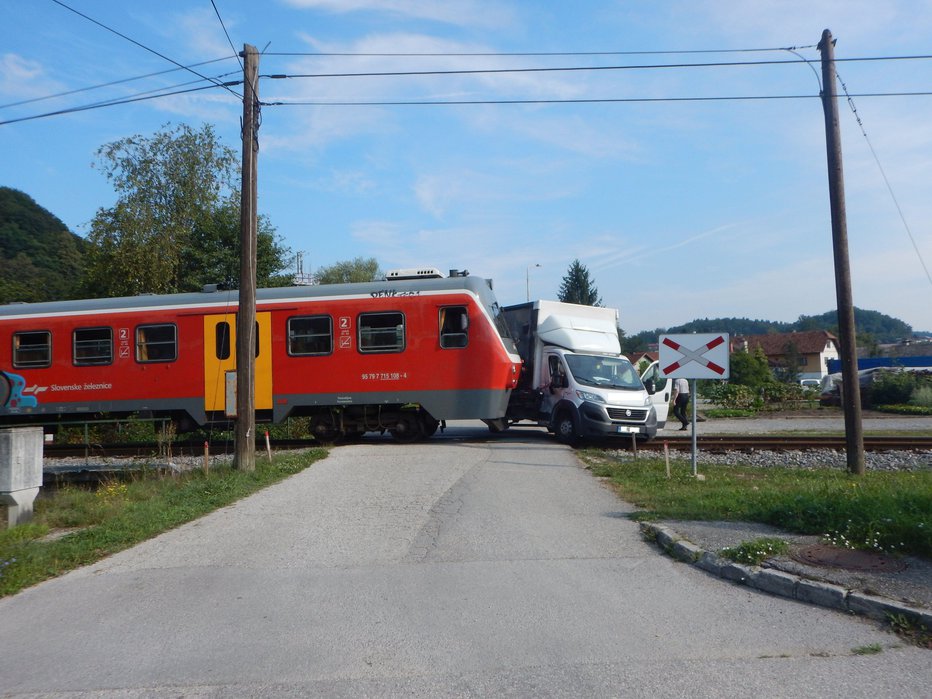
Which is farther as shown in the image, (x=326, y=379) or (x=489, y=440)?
(x=489, y=440)

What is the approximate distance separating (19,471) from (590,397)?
10.8 metres

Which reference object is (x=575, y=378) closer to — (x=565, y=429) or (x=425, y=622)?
(x=565, y=429)

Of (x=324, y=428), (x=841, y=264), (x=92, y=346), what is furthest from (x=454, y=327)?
(x=92, y=346)

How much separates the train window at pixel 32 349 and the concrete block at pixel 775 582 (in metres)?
17.1

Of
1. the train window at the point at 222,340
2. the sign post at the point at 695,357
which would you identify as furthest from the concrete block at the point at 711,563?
the train window at the point at 222,340

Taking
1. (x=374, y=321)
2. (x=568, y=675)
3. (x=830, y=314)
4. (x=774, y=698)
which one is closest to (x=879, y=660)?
(x=774, y=698)

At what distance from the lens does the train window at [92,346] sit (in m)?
18.0

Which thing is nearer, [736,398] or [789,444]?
[789,444]

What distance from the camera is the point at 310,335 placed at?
17188 millimetres

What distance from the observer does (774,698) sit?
4.33 m

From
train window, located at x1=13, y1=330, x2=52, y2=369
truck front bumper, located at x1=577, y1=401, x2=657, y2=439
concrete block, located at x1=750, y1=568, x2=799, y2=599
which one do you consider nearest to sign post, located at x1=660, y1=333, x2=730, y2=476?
truck front bumper, located at x1=577, y1=401, x2=657, y2=439

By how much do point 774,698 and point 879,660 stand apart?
1030 millimetres

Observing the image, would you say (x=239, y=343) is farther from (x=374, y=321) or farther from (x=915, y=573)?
(x=915, y=573)

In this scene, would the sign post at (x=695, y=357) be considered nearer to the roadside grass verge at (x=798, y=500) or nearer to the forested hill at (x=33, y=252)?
the roadside grass verge at (x=798, y=500)
